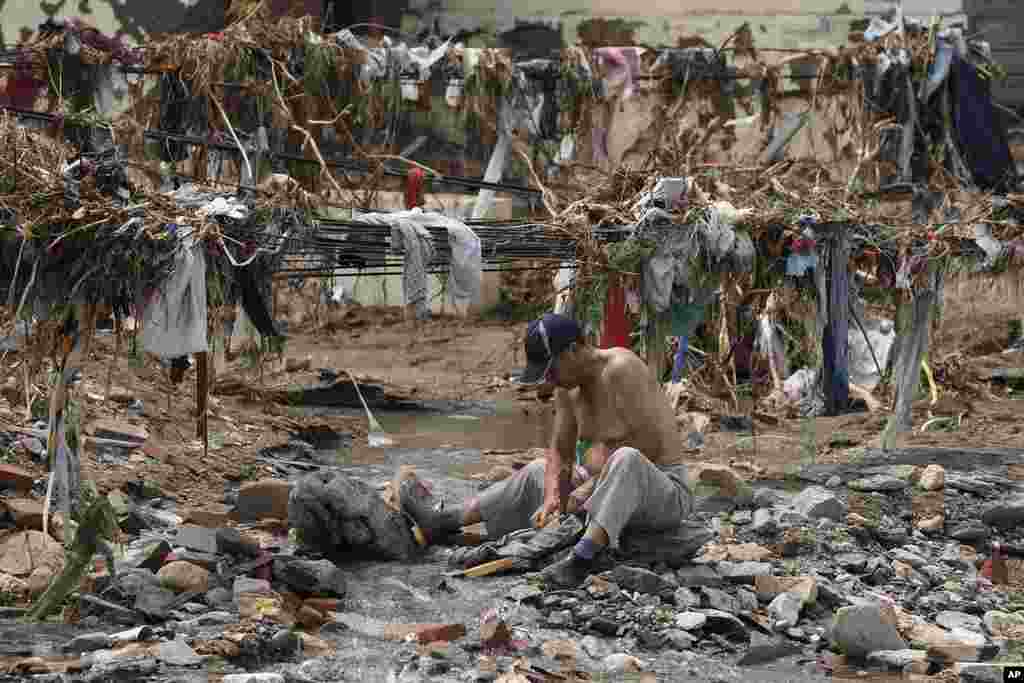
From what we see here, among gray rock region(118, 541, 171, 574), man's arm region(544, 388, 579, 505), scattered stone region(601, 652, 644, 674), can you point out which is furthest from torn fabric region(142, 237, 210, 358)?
scattered stone region(601, 652, 644, 674)

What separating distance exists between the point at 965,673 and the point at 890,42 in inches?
301

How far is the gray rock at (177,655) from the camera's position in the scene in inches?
207

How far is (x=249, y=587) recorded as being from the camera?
6035mm

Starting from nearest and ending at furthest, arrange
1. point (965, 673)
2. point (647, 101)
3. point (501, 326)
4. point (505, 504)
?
point (965, 673)
point (505, 504)
point (647, 101)
point (501, 326)

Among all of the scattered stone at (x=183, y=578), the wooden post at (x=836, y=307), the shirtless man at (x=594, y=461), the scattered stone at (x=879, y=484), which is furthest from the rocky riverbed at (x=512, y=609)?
the wooden post at (x=836, y=307)

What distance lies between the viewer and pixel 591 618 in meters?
5.96

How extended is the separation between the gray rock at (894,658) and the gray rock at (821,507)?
1.89m

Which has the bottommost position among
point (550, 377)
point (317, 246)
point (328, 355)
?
point (328, 355)

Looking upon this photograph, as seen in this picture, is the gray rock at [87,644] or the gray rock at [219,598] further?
the gray rock at [219,598]

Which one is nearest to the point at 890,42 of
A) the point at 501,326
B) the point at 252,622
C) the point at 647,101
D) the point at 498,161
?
the point at 647,101

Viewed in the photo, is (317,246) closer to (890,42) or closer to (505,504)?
(505,504)

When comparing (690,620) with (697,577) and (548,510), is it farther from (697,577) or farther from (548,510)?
(548,510)

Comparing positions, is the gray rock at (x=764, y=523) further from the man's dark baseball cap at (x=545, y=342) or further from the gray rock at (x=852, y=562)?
the man's dark baseball cap at (x=545, y=342)

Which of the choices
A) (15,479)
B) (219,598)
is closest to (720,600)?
(219,598)
